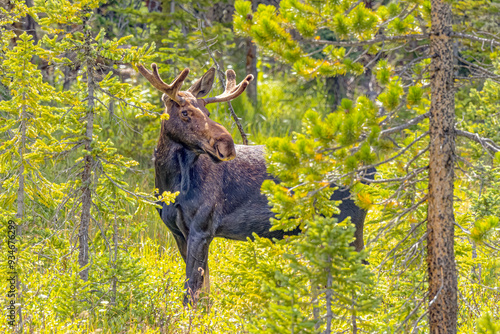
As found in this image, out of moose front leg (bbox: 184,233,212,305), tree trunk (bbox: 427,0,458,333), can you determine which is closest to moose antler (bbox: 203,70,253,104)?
moose front leg (bbox: 184,233,212,305)

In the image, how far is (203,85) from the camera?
662cm

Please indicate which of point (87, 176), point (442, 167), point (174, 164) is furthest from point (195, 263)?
point (442, 167)

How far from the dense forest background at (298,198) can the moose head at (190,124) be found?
335 mm

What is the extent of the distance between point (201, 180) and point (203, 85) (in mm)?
1321

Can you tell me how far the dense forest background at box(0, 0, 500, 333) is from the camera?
3391 mm

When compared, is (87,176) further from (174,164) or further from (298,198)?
(298,198)

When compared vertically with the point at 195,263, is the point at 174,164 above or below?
above

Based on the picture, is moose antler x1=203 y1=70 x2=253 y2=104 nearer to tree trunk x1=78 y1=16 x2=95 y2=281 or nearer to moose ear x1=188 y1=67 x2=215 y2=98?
moose ear x1=188 y1=67 x2=215 y2=98

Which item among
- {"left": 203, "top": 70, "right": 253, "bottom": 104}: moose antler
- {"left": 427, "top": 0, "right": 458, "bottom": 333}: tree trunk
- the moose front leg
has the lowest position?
the moose front leg

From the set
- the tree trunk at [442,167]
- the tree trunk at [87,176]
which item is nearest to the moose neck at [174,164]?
the tree trunk at [87,176]

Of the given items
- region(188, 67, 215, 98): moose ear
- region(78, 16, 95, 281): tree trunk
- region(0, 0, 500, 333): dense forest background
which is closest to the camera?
region(0, 0, 500, 333): dense forest background

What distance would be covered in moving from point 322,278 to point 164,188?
3416 mm

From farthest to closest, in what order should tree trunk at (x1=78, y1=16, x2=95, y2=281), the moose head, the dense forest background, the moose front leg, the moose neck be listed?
the moose neck < the moose front leg < the moose head < tree trunk at (x1=78, y1=16, x2=95, y2=281) < the dense forest background

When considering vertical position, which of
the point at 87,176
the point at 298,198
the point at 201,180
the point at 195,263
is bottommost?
the point at 195,263
